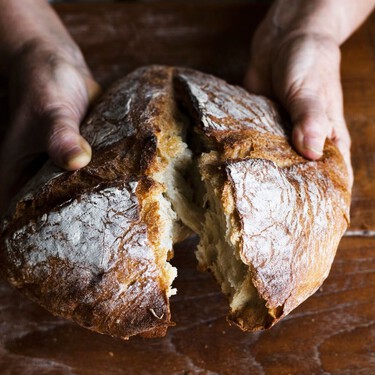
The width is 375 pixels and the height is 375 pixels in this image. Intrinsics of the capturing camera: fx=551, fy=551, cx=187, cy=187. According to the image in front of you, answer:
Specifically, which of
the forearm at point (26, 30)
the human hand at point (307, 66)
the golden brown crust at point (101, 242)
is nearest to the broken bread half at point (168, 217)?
the golden brown crust at point (101, 242)

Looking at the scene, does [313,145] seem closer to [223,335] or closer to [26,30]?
[223,335]

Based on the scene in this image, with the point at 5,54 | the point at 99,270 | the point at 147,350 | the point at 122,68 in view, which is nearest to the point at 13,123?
A: the point at 5,54

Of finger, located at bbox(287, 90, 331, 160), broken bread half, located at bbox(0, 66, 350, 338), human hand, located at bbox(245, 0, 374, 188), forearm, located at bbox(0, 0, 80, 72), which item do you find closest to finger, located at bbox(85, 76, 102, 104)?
forearm, located at bbox(0, 0, 80, 72)

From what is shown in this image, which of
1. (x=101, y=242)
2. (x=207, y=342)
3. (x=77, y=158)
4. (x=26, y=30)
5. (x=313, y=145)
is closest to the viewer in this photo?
(x=101, y=242)

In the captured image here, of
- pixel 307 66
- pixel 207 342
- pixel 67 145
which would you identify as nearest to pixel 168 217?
pixel 67 145

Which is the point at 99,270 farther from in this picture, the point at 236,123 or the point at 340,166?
the point at 340,166

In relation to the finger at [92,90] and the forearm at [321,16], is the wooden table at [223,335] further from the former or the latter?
the finger at [92,90]
